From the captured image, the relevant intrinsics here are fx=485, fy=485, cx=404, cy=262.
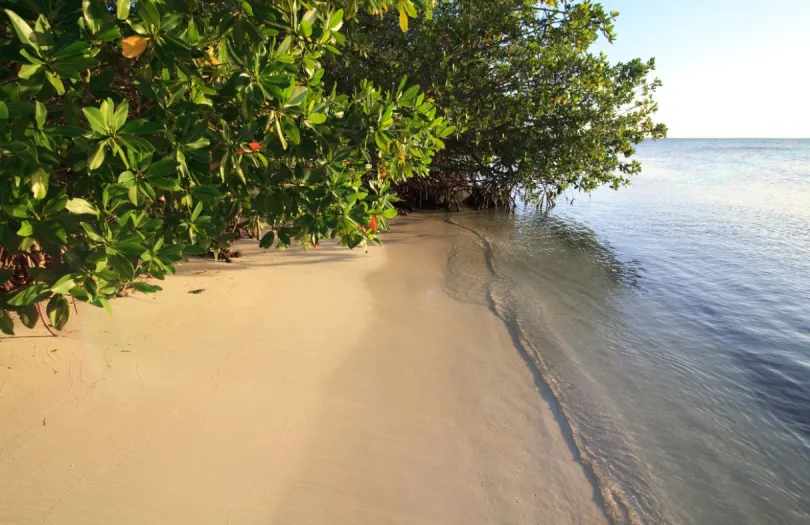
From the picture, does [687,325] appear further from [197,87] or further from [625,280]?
[197,87]

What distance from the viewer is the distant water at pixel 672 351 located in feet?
10.3

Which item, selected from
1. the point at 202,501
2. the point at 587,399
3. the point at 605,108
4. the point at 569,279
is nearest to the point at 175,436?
the point at 202,501

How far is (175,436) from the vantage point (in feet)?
9.14

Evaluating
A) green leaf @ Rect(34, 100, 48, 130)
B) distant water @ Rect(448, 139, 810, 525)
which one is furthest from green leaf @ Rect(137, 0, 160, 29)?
distant water @ Rect(448, 139, 810, 525)

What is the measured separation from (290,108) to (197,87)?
496mm

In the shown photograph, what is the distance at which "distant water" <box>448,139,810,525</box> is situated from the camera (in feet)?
10.3

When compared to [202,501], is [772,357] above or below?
below

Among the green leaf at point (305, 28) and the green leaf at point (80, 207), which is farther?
the green leaf at point (305, 28)

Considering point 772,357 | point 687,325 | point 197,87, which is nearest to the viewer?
point 197,87

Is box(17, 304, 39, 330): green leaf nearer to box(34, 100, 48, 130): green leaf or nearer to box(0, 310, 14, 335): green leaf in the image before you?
box(0, 310, 14, 335): green leaf

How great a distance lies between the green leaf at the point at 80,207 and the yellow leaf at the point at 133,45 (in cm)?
69

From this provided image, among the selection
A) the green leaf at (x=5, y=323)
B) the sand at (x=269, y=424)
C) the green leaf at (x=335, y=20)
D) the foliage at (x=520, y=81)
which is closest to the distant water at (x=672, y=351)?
the sand at (x=269, y=424)

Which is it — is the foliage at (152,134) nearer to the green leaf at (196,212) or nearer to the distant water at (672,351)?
the green leaf at (196,212)

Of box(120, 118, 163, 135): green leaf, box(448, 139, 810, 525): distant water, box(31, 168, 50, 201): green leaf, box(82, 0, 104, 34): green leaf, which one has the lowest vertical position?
box(448, 139, 810, 525): distant water
